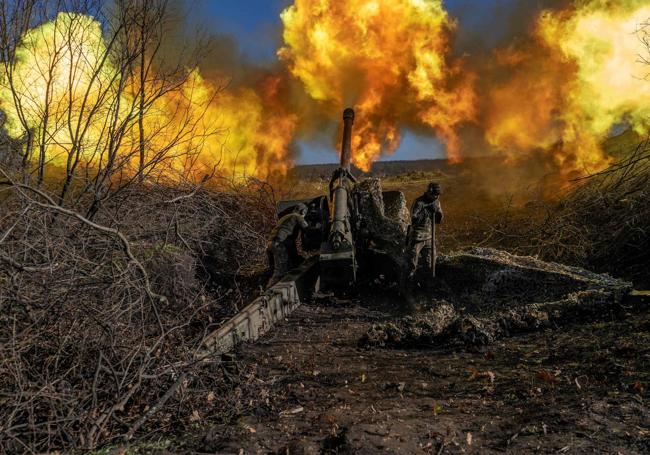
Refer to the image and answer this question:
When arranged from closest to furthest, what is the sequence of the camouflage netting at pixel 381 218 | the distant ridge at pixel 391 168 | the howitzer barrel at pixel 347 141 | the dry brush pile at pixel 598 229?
the camouflage netting at pixel 381 218, the howitzer barrel at pixel 347 141, the dry brush pile at pixel 598 229, the distant ridge at pixel 391 168

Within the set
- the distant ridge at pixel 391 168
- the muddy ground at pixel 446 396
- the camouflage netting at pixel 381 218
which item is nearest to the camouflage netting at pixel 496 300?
the muddy ground at pixel 446 396

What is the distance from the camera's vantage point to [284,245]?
947 cm

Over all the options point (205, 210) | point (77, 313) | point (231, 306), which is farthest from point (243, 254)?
point (77, 313)

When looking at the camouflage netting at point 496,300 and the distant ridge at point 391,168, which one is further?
the distant ridge at point 391,168

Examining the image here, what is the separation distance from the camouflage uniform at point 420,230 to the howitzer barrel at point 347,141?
229 cm

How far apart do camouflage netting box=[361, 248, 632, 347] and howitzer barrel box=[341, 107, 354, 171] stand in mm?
2765

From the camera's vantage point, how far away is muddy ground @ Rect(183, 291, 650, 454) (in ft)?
12.0

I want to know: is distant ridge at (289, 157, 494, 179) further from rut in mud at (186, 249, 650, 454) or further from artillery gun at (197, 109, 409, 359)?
rut in mud at (186, 249, 650, 454)

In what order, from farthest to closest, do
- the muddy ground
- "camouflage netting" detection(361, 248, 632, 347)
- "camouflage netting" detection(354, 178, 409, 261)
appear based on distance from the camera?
"camouflage netting" detection(354, 178, 409, 261) → "camouflage netting" detection(361, 248, 632, 347) → the muddy ground

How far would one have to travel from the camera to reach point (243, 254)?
1111cm

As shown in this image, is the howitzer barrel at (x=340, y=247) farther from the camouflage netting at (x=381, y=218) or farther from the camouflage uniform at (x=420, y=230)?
the camouflage uniform at (x=420, y=230)

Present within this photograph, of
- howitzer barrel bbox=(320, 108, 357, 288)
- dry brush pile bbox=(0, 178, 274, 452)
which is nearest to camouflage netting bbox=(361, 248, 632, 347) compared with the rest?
howitzer barrel bbox=(320, 108, 357, 288)

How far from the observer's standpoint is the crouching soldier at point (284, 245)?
936cm

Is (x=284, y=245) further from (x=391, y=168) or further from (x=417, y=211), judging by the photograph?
(x=391, y=168)
